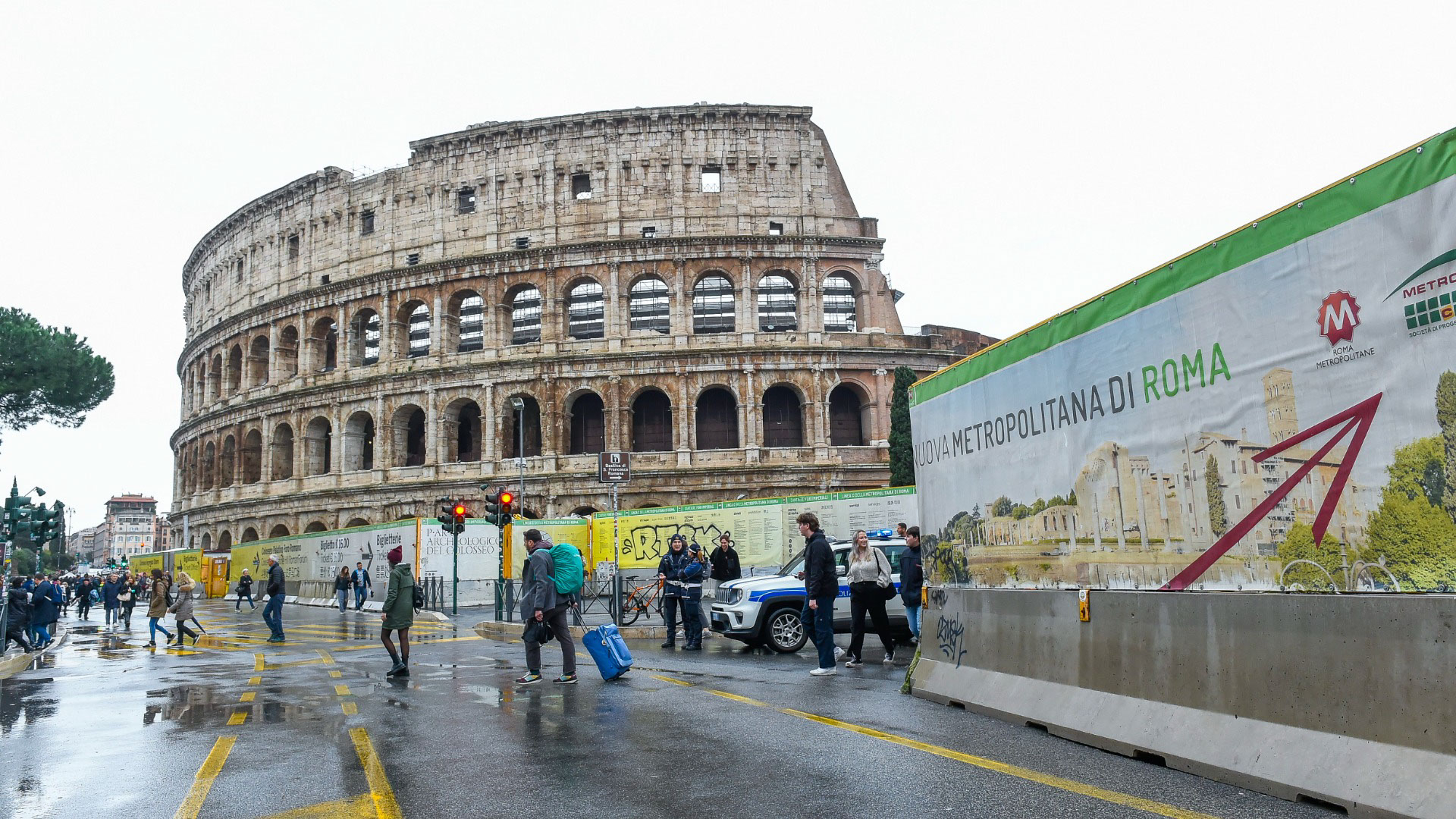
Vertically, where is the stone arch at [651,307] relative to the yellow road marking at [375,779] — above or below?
above

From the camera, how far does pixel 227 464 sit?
166ft

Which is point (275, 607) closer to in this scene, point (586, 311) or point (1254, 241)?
point (1254, 241)

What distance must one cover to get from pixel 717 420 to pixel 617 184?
35.0ft

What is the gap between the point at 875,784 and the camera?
5.38 metres

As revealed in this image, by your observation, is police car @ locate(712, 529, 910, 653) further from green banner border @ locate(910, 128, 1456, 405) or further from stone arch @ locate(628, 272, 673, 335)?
stone arch @ locate(628, 272, 673, 335)

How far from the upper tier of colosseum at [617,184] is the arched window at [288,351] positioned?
688 centimetres

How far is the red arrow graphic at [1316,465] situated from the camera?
16.2ft

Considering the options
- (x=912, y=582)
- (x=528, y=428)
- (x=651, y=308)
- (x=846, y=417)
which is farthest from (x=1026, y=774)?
(x=651, y=308)

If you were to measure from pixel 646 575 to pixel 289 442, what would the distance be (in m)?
27.0

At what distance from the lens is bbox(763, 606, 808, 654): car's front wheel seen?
46.0 ft

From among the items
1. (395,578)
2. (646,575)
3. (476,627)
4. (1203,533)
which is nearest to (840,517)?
(646,575)

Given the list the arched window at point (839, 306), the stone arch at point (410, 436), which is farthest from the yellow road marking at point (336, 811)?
the arched window at point (839, 306)

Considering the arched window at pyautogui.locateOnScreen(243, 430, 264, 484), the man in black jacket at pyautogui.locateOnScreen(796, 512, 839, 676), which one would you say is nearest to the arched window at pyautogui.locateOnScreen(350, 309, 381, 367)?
the arched window at pyautogui.locateOnScreen(243, 430, 264, 484)

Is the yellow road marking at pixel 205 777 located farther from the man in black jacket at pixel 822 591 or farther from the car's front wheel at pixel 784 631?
the car's front wheel at pixel 784 631
